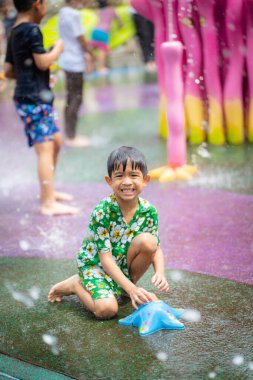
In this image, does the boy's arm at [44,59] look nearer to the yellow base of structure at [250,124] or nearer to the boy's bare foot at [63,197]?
the boy's bare foot at [63,197]

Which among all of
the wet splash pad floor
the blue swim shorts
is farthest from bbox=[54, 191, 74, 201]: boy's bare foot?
the blue swim shorts

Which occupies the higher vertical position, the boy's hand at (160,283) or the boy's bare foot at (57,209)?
the boy's hand at (160,283)

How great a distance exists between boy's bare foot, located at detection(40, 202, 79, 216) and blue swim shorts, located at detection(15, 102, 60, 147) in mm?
406

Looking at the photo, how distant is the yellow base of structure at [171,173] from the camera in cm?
495

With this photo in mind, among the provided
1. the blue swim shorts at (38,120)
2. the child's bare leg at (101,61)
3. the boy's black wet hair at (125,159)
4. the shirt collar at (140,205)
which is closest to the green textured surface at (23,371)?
the shirt collar at (140,205)

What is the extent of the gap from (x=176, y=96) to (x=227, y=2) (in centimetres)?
98

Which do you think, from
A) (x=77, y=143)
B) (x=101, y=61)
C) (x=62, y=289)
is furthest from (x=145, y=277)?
(x=101, y=61)

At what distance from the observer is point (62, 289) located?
297 centimetres

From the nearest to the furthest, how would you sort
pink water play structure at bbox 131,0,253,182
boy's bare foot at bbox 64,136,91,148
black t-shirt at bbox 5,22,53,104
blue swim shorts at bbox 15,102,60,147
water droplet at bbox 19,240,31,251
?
water droplet at bbox 19,240,31,251 < black t-shirt at bbox 5,22,53,104 < blue swim shorts at bbox 15,102,60,147 < pink water play structure at bbox 131,0,253,182 < boy's bare foot at bbox 64,136,91,148

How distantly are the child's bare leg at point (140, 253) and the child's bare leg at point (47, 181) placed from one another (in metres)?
1.48

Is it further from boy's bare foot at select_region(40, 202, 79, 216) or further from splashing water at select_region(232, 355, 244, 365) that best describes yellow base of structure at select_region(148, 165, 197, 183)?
splashing water at select_region(232, 355, 244, 365)

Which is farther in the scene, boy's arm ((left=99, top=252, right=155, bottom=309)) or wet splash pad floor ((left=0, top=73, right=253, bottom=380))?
boy's arm ((left=99, top=252, right=155, bottom=309))

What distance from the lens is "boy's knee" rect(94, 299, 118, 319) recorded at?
9.04 feet

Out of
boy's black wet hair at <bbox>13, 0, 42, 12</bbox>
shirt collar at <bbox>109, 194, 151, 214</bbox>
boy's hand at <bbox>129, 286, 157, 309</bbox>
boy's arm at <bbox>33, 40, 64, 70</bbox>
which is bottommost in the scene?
boy's hand at <bbox>129, 286, 157, 309</bbox>
